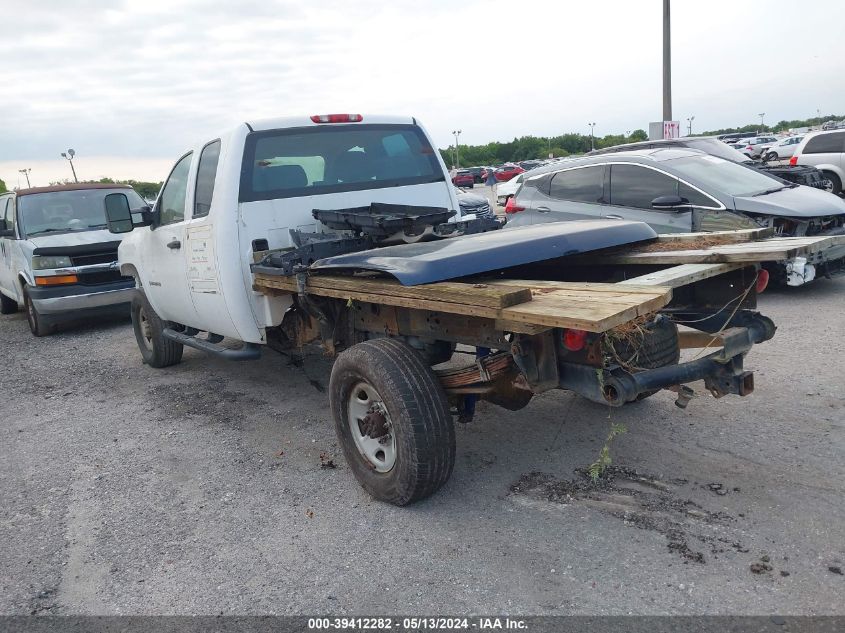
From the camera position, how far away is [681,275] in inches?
134

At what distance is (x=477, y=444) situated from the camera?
15.1ft

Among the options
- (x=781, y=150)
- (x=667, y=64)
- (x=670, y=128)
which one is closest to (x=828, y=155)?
(x=670, y=128)

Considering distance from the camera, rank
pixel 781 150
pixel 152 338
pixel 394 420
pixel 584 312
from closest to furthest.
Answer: pixel 584 312 → pixel 394 420 → pixel 152 338 → pixel 781 150

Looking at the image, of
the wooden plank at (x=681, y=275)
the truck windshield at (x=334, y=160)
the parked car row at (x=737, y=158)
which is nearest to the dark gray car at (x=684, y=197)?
the parked car row at (x=737, y=158)

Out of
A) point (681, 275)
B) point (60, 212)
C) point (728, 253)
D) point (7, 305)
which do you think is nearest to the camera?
point (681, 275)

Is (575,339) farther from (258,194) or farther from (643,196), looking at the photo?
(643,196)

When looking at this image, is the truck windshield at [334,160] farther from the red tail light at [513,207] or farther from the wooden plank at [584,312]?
the red tail light at [513,207]

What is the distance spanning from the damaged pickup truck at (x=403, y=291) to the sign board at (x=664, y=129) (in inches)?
563

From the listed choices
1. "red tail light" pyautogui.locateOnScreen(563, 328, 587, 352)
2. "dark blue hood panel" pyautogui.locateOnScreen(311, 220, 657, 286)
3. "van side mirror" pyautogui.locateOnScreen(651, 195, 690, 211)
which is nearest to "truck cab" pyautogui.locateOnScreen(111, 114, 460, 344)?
"dark blue hood panel" pyautogui.locateOnScreen(311, 220, 657, 286)

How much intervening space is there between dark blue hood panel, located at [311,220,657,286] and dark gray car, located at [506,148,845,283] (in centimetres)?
364

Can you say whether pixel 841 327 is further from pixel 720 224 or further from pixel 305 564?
pixel 305 564

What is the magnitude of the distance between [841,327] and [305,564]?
5.47m

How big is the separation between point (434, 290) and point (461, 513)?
1243 millimetres

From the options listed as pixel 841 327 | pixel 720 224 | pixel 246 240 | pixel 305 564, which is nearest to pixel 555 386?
pixel 305 564
